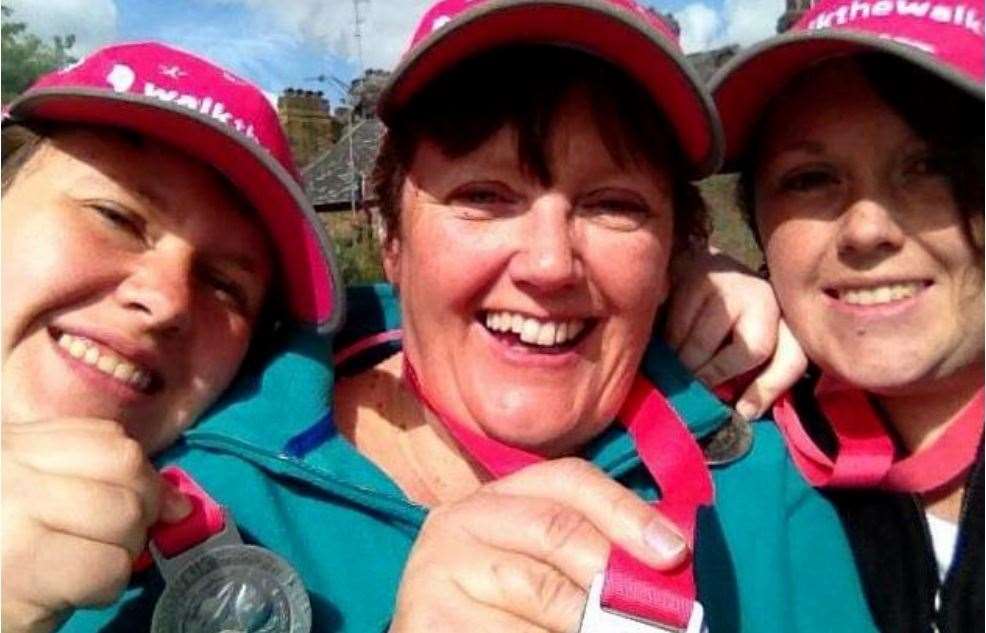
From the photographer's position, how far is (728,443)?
2016 mm

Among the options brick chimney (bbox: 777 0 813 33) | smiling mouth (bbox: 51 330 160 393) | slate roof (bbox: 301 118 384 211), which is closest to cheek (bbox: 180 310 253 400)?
smiling mouth (bbox: 51 330 160 393)

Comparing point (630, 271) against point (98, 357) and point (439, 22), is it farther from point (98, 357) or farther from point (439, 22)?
point (98, 357)

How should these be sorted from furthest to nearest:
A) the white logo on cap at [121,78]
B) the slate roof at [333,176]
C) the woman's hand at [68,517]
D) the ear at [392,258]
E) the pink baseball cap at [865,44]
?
the slate roof at [333,176]
the ear at [392,258]
the white logo on cap at [121,78]
the pink baseball cap at [865,44]
the woman's hand at [68,517]

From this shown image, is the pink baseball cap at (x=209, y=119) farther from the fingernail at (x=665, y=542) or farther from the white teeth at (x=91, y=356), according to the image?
the fingernail at (x=665, y=542)

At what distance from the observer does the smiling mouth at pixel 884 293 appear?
6.04 feet

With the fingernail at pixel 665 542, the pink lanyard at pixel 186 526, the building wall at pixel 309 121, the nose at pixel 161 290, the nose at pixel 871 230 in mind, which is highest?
the nose at pixel 871 230

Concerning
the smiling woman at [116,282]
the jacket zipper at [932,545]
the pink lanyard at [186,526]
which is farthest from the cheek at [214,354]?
the jacket zipper at [932,545]

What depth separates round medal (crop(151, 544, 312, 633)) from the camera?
156 centimetres

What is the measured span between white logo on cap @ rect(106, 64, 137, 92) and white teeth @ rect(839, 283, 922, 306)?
4.39 ft

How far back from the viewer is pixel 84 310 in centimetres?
178

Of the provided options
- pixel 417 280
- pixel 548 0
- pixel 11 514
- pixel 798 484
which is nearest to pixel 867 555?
pixel 798 484

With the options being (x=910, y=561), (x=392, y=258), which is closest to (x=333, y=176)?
(x=392, y=258)

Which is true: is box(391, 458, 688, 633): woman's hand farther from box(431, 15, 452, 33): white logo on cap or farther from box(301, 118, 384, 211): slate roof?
box(301, 118, 384, 211): slate roof

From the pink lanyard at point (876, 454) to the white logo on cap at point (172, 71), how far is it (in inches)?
53.0
